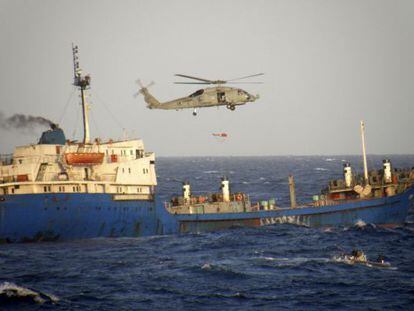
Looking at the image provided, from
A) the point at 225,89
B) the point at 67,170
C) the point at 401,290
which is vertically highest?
the point at 225,89

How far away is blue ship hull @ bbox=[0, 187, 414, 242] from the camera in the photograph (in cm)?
5559

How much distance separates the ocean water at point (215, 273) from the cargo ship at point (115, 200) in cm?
139

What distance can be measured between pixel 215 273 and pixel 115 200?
14821mm

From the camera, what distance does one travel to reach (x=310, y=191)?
11069cm

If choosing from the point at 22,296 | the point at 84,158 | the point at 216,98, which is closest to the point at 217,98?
the point at 216,98

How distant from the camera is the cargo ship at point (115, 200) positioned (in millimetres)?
56094

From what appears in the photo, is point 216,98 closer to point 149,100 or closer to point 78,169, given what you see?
point 149,100

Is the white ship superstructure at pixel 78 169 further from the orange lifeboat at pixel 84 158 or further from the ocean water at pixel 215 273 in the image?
the ocean water at pixel 215 273

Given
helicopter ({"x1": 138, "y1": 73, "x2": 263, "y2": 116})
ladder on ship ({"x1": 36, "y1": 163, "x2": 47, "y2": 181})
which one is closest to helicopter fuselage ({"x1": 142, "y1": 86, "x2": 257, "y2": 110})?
helicopter ({"x1": 138, "y1": 73, "x2": 263, "y2": 116})

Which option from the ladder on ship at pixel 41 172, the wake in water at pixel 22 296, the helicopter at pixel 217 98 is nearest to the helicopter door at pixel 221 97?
the helicopter at pixel 217 98

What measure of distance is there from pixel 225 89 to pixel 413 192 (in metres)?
20.7

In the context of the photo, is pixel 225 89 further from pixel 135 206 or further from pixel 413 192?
pixel 413 192

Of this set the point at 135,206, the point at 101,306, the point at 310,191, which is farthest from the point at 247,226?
the point at 310,191

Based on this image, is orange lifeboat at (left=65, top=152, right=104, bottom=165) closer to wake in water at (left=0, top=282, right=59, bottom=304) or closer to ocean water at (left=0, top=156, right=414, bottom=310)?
ocean water at (left=0, top=156, right=414, bottom=310)
